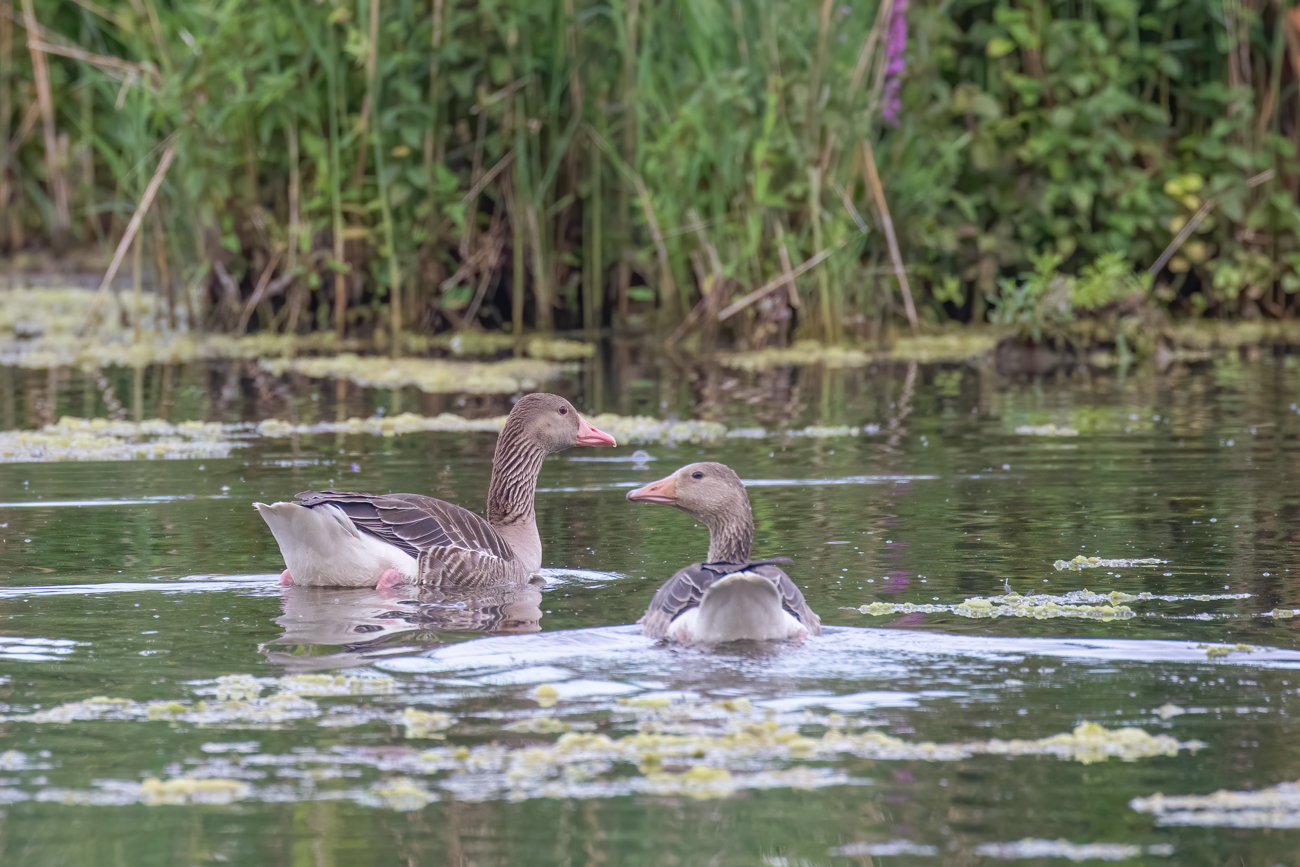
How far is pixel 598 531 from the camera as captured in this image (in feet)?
30.7

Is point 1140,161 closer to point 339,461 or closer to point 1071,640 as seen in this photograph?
point 339,461

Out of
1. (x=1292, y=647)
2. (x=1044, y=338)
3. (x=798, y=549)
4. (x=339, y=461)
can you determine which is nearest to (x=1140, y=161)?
(x=1044, y=338)

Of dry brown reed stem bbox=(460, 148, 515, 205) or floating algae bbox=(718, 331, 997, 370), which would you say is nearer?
floating algae bbox=(718, 331, 997, 370)

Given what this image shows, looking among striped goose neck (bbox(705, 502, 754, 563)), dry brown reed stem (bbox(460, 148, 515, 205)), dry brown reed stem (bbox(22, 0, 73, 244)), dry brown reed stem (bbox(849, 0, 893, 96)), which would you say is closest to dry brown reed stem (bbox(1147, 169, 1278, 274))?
dry brown reed stem (bbox(849, 0, 893, 96))

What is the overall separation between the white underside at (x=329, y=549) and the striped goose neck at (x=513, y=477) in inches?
35.7

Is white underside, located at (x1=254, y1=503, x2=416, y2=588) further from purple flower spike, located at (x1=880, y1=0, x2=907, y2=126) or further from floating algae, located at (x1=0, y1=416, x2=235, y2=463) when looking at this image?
purple flower spike, located at (x1=880, y1=0, x2=907, y2=126)

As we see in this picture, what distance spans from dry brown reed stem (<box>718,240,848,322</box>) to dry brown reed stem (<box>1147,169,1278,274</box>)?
362 cm

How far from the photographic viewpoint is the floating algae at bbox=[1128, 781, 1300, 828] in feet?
14.7

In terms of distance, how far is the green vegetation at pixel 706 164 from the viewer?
1653 centimetres

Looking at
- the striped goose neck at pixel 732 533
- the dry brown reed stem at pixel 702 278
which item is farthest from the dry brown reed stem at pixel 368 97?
the striped goose neck at pixel 732 533

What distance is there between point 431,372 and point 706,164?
316 cm

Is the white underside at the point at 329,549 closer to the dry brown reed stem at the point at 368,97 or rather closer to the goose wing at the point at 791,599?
the goose wing at the point at 791,599

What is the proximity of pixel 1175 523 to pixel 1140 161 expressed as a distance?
11.3 metres

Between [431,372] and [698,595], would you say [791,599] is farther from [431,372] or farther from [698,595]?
[431,372]
